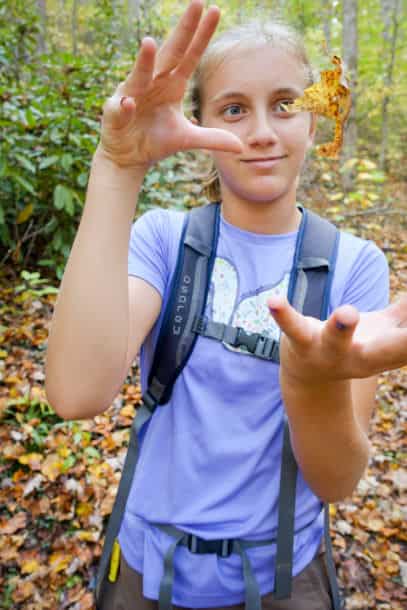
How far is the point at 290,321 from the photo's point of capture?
2.29 feet

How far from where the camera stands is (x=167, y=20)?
21.8 ft

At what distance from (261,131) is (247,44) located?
0.32 meters

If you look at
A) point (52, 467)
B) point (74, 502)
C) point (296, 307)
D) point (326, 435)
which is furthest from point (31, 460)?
point (326, 435)

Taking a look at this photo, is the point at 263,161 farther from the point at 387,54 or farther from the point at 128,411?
the point at 387,54

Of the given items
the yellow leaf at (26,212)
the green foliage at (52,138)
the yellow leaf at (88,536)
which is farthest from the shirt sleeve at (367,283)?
the yellow leaf at (26,212)

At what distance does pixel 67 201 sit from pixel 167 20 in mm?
4270

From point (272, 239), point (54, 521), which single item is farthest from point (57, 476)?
point (272, 239)

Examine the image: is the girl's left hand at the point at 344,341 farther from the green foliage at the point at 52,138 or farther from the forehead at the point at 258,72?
the green foliage at the point at 52,138

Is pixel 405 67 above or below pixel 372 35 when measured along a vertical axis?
below

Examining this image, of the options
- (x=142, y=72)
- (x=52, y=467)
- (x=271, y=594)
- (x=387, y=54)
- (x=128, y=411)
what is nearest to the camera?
(x=142, y=72)

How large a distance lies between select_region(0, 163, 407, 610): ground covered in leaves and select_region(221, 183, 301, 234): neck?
90.7 inches

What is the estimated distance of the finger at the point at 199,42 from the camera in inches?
35.9

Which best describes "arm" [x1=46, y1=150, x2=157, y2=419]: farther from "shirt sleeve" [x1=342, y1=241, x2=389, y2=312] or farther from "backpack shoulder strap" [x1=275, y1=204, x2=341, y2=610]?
"shirt sleeve" [x1=342, y1=241, x2=389, y2=312]

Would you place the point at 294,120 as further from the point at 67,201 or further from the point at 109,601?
the point at 67,201
